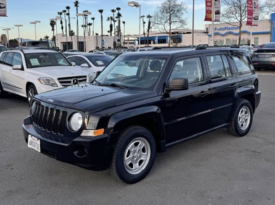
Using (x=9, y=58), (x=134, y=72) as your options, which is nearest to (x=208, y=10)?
(x=9, y=58)

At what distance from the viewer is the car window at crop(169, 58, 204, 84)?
177 inches

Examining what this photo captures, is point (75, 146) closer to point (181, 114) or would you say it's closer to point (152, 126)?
point (152, 126)

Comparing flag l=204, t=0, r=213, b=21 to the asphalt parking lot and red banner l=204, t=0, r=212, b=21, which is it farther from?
the asphalt parking lot

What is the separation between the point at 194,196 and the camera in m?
3.56

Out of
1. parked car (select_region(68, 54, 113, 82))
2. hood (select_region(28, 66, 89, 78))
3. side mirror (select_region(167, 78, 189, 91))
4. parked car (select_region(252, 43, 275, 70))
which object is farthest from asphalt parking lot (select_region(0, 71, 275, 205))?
parked car (select_region(252, 43, 275, 70))

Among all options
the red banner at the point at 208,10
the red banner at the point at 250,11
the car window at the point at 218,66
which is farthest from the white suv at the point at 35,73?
the red banner at the point at 250,11

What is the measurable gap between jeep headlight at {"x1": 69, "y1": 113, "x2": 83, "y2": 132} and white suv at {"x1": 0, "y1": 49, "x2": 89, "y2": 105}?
192 inches

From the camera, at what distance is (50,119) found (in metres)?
3.82

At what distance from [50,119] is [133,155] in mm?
1154

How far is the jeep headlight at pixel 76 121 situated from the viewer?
3563 millimetres

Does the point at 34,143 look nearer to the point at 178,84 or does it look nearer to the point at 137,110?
the point at 137,110

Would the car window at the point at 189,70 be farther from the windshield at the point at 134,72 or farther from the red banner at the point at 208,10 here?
the red banner at the point at 208,10

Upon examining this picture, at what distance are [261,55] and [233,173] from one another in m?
16.2

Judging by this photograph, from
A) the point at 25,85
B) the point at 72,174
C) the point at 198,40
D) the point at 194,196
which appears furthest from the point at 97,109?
the point at 198,40
